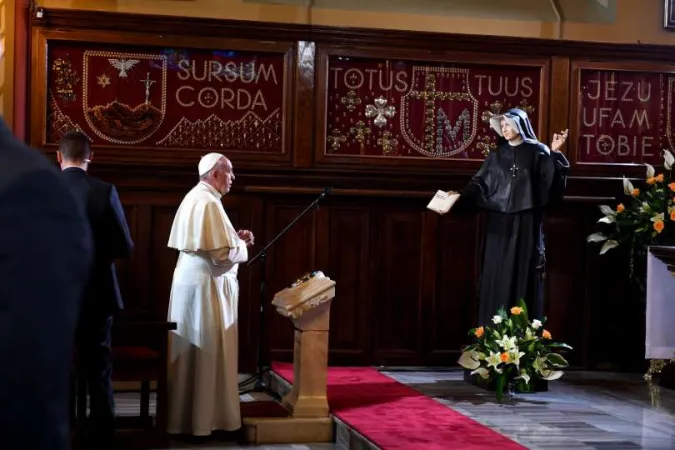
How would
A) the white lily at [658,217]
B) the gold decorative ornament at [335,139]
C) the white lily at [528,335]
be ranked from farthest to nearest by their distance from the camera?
the gold decorative ornament at [335,139], the white lily at [658,217], the white lily at [528,335]

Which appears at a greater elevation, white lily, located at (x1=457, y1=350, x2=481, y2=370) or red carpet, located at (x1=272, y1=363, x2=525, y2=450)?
white lily, located at (x1=457, y1=350, x2=481, y2=370)

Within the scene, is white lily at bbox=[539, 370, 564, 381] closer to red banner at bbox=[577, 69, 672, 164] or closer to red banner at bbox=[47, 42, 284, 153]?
red banner at bbox=[577, 69, 672, 164]

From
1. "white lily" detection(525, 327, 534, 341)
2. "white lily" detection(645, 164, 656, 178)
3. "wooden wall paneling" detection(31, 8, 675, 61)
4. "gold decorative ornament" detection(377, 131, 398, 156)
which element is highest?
"wooden wall paneling" detection(31, 8, 675, 61)

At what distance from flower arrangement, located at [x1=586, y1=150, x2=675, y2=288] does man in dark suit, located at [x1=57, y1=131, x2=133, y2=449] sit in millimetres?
4122

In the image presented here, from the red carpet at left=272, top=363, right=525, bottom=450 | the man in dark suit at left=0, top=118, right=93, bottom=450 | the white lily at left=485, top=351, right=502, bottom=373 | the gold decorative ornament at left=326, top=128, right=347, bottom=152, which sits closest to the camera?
the man in dark suit at left=0, top=118, right=93, bottom=450

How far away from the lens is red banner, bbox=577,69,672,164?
328 inches

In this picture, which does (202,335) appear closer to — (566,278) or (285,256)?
(285,256)

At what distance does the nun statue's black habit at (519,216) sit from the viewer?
7066 millimetres

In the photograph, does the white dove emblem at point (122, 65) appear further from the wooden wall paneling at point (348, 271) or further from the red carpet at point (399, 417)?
the red carpet at point (399, 417)

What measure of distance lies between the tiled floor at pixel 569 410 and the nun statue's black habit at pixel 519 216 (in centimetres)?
64

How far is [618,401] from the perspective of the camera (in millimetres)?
6828

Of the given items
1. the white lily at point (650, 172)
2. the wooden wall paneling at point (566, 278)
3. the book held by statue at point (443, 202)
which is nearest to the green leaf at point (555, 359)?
the book held by statue at point (443, 202)

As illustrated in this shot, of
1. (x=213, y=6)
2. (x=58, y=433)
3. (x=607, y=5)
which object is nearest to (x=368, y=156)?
(x=213, y=6)

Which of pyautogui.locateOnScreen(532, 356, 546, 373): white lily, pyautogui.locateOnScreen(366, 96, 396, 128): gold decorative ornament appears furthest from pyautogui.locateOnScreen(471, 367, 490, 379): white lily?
pyautogui.locateOnScreen(366, 96, 396, 128): gold decorative ornament
